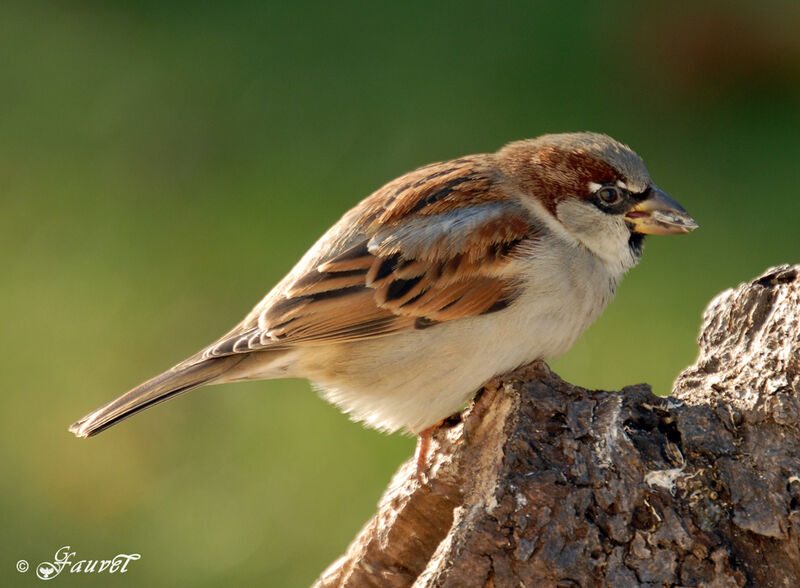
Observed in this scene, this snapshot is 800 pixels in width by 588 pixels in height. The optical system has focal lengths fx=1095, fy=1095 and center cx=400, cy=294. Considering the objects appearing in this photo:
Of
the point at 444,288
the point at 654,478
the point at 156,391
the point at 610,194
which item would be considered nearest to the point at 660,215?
the point at 610,194

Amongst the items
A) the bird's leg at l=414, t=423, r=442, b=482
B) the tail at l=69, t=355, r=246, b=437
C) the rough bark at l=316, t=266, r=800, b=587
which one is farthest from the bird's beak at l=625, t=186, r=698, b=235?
the tail at l=69, t=355, r=246, b=437

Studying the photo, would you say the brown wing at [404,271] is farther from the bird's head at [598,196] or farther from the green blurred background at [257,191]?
the green blurred background at [257,191]

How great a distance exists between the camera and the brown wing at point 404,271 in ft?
9.06

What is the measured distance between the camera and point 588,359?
4648 mm

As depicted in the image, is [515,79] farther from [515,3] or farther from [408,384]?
[408,384]

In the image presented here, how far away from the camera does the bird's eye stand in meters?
2.89

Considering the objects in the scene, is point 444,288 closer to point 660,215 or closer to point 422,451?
point 422,451

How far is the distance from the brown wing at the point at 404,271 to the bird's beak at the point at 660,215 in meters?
0.29

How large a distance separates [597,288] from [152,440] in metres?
2.40

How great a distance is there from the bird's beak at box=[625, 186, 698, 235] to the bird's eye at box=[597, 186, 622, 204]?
5 cm

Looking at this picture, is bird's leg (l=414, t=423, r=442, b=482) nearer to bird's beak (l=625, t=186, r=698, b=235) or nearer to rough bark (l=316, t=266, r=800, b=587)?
rough bark (l=316, t=266, r=800, b=587)

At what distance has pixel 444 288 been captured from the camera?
277cm

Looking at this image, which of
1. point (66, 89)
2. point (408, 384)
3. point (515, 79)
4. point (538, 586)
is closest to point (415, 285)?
point (408, 384)

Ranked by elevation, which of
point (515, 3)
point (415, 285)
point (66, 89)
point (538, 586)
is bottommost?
point (538, 586)
